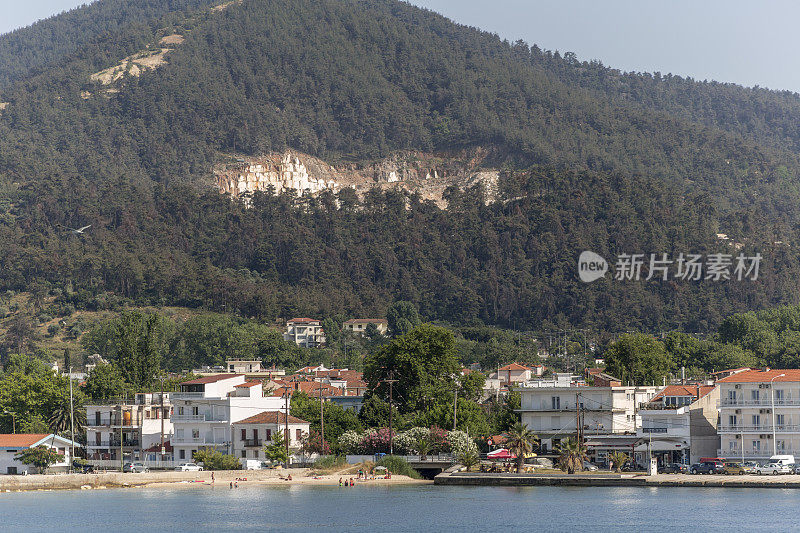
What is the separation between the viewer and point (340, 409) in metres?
105

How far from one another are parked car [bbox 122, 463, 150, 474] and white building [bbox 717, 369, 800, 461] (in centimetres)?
4451

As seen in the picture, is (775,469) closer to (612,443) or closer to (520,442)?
(612,443)

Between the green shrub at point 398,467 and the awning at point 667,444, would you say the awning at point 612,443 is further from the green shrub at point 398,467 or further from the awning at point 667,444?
the green shrub at point 398,467

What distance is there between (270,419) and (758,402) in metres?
37.4

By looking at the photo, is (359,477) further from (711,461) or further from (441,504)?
(711,461)

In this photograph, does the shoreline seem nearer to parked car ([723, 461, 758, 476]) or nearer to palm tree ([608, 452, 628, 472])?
palm tree ([608, 452, 628, 472])

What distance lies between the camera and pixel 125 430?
358ft

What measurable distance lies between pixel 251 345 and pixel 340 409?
3242 inches

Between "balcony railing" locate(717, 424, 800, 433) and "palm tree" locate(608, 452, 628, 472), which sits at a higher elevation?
"balcony railing" locate(717, 424, 800, 433)

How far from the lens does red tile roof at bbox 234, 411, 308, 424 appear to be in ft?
333

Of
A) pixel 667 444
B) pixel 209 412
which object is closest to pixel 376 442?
pixel 209 412

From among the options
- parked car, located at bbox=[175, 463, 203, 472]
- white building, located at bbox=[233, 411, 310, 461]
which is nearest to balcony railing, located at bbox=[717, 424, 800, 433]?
white building, located at bbox=[233, 411, 310, 461]

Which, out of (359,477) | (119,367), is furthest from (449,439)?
(119,367)

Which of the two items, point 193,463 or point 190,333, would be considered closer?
point 193,463
